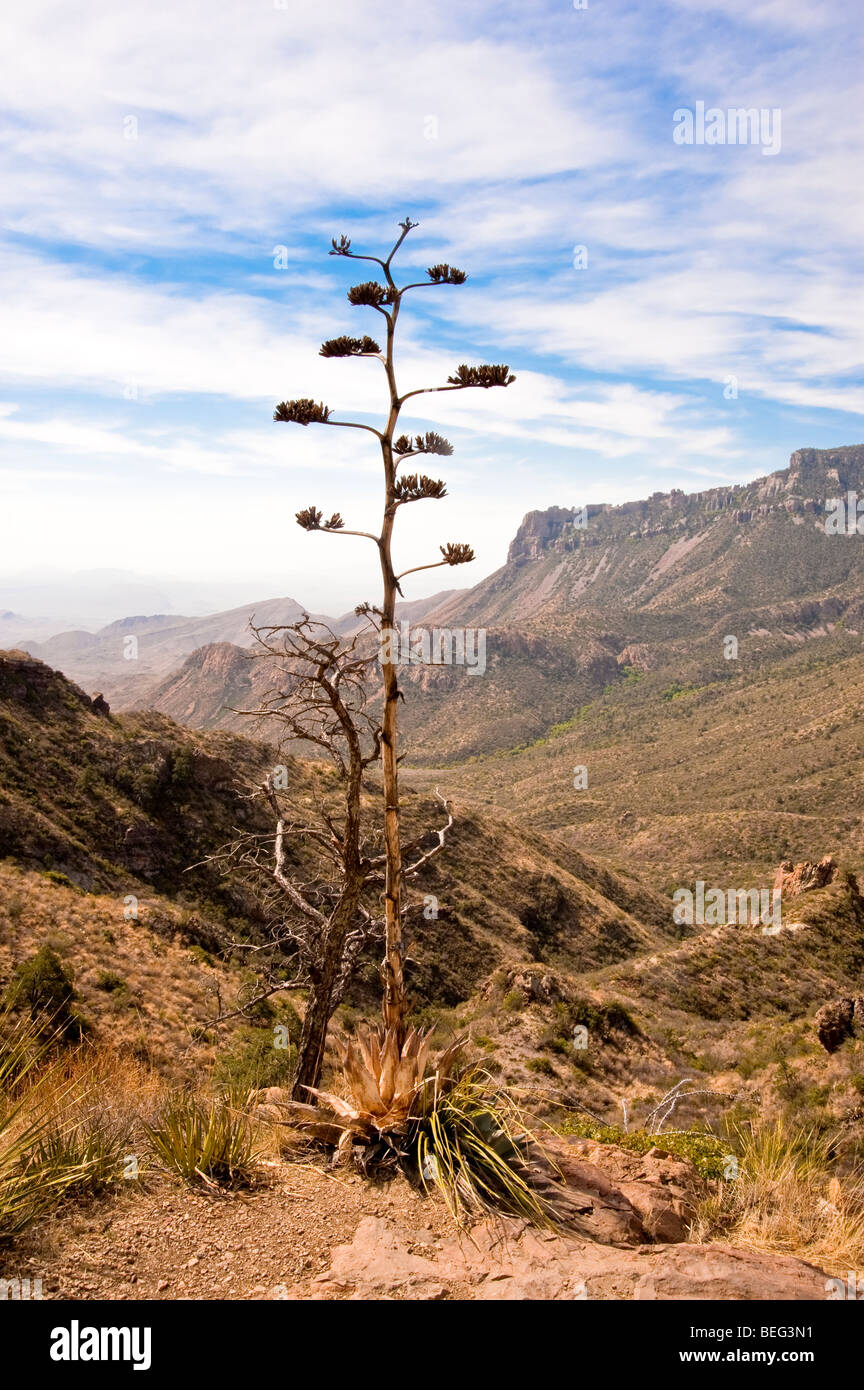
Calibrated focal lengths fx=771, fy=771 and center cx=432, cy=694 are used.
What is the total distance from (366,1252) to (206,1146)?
1.11 m

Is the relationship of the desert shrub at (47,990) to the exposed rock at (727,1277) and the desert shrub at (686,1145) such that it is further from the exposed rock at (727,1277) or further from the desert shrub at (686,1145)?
the exposed rock at (727,1277)

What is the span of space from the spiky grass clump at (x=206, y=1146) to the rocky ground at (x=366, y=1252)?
136 millimetres

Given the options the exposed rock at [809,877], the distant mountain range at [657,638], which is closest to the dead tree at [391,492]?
the exposed rock at [809,877]

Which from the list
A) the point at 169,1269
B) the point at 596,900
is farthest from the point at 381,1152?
the point at 596,900

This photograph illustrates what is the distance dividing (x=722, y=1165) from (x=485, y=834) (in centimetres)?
3382

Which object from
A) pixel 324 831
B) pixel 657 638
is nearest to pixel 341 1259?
pixel 324 831

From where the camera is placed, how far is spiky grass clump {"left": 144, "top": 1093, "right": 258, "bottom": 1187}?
13.6ft

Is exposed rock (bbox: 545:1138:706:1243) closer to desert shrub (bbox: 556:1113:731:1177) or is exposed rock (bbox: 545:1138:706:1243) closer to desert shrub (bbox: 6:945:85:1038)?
desert shrub (bbox: 556:1113:731:1177)

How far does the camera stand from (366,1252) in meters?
3.48

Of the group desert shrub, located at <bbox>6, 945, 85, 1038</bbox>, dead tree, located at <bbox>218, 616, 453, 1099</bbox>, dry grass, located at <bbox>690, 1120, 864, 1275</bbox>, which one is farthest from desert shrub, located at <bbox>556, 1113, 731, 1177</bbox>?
desert shrub, located at <bbox>6, 945, 85, 1038</bbox>

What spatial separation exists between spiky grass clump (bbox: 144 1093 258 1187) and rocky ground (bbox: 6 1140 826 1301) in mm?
136

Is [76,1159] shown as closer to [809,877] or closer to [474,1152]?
[474,1152]

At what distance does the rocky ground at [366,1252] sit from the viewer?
3.18 meters
